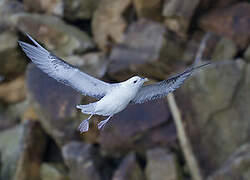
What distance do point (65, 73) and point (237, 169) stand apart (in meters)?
3.30

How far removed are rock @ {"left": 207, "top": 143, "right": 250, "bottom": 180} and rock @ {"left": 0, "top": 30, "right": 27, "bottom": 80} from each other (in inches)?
199

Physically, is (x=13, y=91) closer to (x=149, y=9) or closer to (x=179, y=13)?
(x=149, y=9)

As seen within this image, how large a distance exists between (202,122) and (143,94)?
2817 mm

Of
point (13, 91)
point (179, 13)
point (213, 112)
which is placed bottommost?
point (213, 112)

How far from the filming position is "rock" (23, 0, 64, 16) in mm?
10626

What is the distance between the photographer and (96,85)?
5406 mm

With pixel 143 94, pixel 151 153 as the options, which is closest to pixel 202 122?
pixel 151 153

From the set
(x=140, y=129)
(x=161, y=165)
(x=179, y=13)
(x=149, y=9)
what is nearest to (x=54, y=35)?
(x=149, y=9)

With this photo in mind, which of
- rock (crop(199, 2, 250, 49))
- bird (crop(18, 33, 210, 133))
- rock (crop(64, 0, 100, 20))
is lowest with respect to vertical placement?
bird (crop(18, 33, 210, 133))

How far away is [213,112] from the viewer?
27.1ft

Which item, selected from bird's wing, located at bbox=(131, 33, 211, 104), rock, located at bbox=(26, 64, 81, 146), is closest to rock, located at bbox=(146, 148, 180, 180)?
rock, located at bbox=(26, 64, 81, 146)

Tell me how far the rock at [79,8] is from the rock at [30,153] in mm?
2335

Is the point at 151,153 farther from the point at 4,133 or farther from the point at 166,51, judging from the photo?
the point at 4,133

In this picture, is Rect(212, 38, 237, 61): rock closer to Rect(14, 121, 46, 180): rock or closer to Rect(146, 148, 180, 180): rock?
Rect(146, 148, 180, 180): rock
